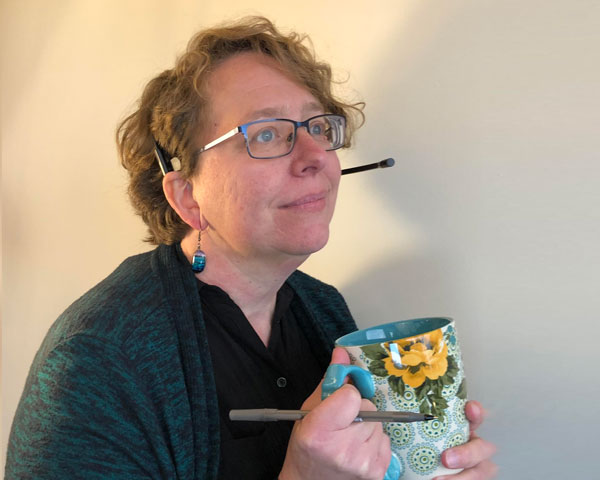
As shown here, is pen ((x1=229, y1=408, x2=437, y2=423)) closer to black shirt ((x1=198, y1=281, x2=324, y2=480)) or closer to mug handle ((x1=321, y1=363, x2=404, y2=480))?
mug handle ((x1=321, y1=363, x2=404, y2=480))

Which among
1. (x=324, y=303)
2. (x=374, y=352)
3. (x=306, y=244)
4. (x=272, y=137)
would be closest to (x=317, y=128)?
(x=272, y=137)

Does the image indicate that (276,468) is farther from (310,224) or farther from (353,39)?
(353,39)

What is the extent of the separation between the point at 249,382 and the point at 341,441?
0.32 metres

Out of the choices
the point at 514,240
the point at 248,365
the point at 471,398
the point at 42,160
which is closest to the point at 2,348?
the point at 42,160

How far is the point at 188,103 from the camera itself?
1.08m

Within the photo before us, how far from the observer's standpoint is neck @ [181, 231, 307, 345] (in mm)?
1079

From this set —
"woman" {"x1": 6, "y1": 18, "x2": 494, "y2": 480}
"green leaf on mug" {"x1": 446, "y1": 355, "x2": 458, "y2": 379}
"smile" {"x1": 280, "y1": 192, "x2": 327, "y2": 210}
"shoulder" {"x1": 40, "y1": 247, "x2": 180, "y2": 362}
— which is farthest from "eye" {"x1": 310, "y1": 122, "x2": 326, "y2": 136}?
"green leaf on mug" {"x1": 446, "y1": 355, "x2": 458, "y2": 379}

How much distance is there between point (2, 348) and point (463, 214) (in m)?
1.45

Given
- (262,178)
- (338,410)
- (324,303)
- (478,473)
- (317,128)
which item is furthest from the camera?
(324,303)

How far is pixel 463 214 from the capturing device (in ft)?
3.61

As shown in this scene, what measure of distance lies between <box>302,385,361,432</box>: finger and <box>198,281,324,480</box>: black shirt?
0.29 meters

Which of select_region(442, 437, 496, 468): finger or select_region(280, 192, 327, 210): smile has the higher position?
select_region(280, 192, 327, 210): smile

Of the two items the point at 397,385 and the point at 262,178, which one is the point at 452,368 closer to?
the point at 397,385

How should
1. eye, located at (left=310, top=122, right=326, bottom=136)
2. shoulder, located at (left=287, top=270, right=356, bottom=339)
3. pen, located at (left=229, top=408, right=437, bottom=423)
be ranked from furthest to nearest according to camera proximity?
shoulder, located at (left=287, top=270, right=356, bottom=339) → eye, located at (left=310, top=122, right=326, bottom=136) → pen, located at (left=229, top=408, right=437, bottom=423)
